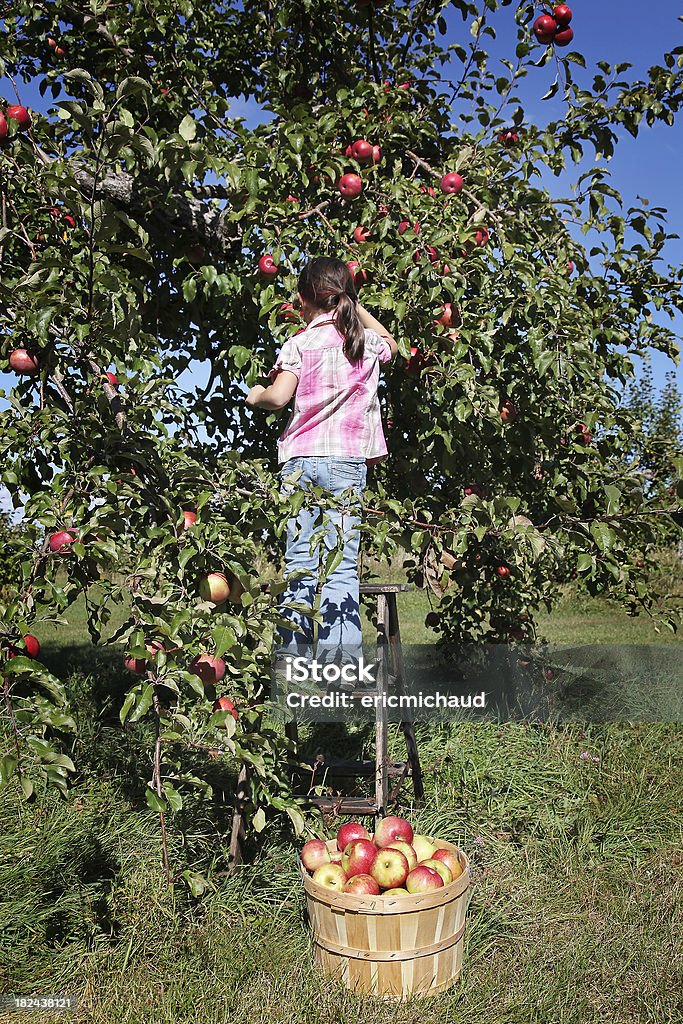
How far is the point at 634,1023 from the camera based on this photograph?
1.92 metres

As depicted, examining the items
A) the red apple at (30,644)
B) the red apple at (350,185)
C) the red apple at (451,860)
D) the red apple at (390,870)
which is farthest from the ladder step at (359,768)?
the red apple at (350,185)

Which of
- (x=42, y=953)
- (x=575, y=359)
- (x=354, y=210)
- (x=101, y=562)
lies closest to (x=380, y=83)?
(x=354, y=210)

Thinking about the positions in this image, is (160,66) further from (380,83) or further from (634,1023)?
(634,1023)

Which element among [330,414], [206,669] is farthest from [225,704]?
[330,414]

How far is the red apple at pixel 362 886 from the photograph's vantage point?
2004mm

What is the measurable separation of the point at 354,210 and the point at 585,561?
61.3 inches

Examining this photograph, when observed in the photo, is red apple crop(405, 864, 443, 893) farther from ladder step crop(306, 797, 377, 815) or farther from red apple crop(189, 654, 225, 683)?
red apple crop(189, 654, 225, 683)

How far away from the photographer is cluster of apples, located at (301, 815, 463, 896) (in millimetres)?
2023

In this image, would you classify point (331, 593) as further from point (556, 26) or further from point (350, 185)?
point (556, 26)

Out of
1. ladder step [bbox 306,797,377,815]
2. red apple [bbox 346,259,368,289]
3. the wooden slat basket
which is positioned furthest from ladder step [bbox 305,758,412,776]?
red apple [bbox 346,259,368,289]

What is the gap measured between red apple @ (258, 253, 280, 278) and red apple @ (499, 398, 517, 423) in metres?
0.97

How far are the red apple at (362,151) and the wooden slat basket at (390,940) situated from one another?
250cm

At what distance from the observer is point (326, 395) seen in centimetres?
268

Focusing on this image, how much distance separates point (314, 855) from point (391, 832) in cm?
21
